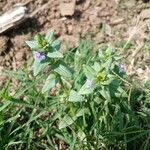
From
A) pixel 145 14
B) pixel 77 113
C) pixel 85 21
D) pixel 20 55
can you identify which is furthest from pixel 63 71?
pixel 145 14

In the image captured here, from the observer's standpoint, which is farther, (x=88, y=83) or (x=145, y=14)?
(x=145, y=14)

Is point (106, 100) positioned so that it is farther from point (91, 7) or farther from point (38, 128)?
point (91, 7)

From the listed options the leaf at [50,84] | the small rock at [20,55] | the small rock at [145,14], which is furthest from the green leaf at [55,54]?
the small rock at [145,14]

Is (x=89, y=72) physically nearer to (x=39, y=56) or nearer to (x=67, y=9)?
(x=39, y=56)

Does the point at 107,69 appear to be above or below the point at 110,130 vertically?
above

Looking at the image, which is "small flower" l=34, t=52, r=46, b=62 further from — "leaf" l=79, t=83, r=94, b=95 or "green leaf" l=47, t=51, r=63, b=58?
"leaf" l=79, t=83, r=94, b=95

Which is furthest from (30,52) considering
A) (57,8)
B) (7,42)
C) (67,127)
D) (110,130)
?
(110,130)
